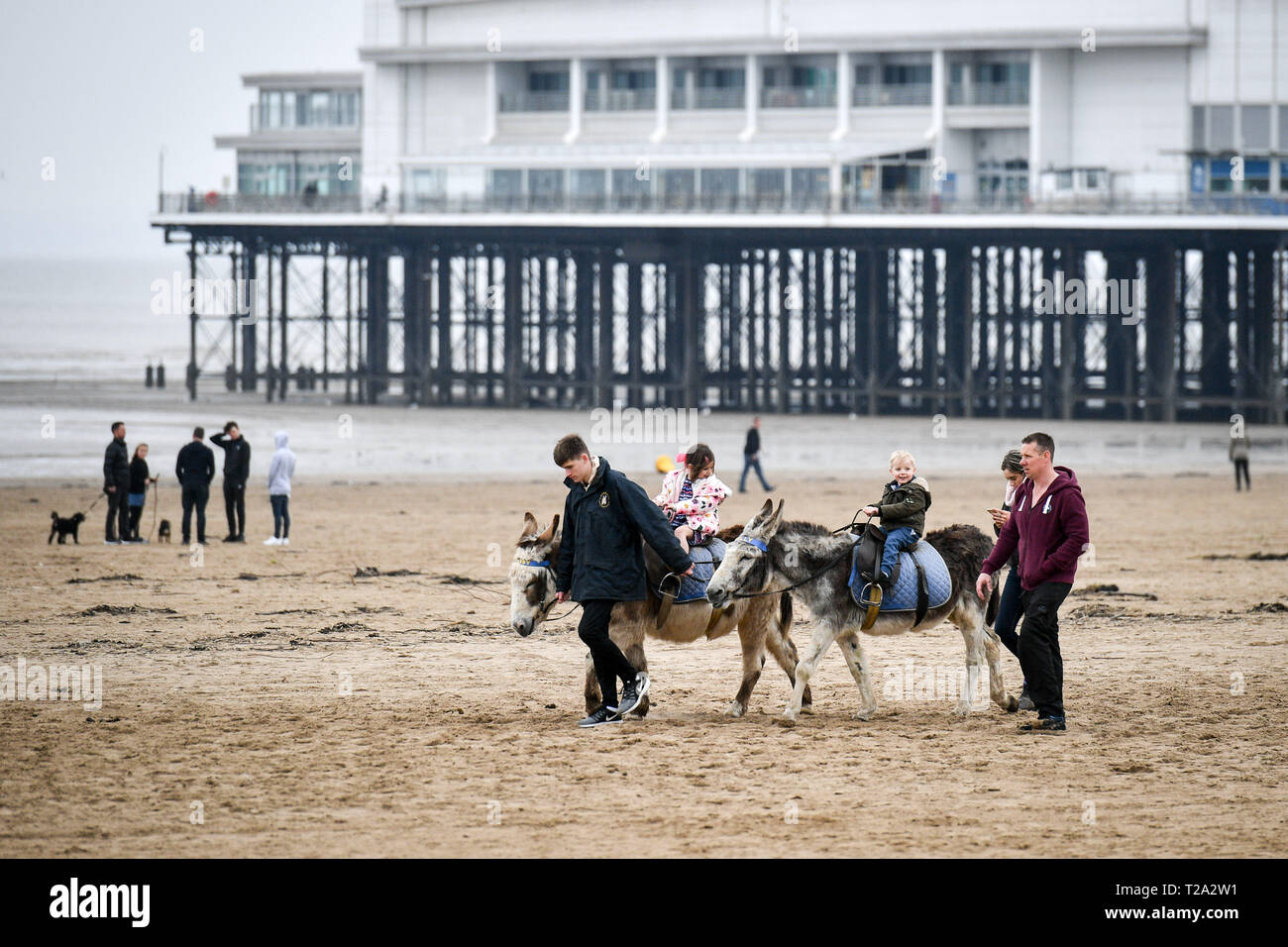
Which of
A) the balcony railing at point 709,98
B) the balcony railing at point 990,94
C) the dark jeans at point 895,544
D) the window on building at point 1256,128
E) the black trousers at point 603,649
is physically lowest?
the black trousers at point 603,649

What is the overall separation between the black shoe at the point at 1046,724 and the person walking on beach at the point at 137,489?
14.3 meters

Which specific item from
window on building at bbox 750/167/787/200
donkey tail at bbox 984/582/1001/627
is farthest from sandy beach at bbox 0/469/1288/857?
window on building at bbox 750/167/787/200

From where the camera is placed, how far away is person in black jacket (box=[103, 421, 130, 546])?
71.4ft

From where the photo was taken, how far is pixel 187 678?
41.5 feet

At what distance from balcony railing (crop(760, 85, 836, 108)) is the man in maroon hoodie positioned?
5060cm

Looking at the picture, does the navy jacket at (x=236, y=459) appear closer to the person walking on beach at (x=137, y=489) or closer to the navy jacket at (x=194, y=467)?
the navy jacket at (x=194, y=467)

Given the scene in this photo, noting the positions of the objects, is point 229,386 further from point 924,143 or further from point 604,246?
point 924,143

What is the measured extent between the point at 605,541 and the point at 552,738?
1.26 m

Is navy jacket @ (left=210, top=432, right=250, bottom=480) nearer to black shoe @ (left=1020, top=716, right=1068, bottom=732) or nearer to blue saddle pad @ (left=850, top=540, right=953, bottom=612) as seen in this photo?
blue saddle pad @ (left=850, top=540, right=953, bottom=612)

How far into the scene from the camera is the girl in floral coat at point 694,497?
1084cm

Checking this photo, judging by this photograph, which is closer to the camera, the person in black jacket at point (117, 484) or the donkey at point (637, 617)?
the donkey at point (637, 617)

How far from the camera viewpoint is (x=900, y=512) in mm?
10805

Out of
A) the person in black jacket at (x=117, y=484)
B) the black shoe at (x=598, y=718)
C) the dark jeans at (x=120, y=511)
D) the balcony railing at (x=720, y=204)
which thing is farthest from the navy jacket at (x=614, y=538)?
the balcony railing at (x=720, y=204)
